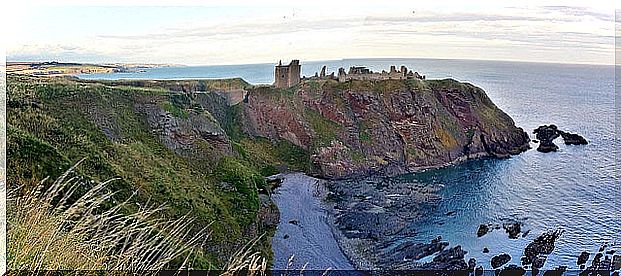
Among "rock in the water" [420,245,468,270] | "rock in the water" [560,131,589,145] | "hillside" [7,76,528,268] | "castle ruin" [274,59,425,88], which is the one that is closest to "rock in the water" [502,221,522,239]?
"rock in the water" [420,245,468,270]

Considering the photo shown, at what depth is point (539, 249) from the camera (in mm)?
12000

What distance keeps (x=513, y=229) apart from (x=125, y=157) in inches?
368

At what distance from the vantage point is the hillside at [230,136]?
24.5 ft

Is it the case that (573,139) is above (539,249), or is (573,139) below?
above

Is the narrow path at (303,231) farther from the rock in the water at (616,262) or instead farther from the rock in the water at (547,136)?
the rock in the water at (547,136)

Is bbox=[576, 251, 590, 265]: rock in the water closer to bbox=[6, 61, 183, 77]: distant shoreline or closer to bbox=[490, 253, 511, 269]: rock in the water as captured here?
bbox=[490, 253, 511, 269]: rock in the water

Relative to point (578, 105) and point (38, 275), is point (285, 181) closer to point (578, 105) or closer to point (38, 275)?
point (38, 275)

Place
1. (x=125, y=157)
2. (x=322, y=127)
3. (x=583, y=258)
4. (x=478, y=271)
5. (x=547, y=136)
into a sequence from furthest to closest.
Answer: (x=547, y=136)
(x=322, y=127)
(x=583, y=258)
(x=478, y=271)
(x=125, y=157)

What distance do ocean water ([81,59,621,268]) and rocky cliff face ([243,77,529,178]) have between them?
856 millimetres

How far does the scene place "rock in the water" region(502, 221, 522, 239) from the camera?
1348cm

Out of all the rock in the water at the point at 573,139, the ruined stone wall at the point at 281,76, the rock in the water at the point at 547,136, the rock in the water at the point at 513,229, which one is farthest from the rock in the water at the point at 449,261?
the rock in the water at the point at 573,139

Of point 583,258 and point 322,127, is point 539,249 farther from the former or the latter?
point 322,127

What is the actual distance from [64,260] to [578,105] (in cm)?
3227

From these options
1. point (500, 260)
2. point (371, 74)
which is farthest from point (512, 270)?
point (371, 74)
